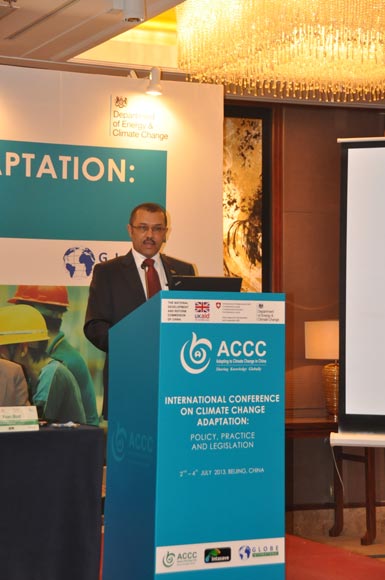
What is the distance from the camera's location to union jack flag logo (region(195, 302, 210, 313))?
2604mm

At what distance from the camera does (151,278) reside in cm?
670

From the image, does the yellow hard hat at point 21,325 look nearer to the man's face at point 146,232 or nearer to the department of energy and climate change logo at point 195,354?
the man's face at point 146,232

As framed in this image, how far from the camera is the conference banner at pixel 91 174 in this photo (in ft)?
21.3

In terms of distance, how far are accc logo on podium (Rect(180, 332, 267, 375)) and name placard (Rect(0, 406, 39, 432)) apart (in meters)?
0.77

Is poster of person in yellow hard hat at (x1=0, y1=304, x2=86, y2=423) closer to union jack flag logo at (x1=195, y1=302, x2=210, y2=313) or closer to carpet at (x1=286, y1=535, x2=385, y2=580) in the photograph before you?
carpet at (x1=286, y1=535, x2=385, y2=580)

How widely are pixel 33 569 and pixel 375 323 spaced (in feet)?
4.84

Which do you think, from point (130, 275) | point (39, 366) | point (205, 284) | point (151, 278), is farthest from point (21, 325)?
point (205, 284)

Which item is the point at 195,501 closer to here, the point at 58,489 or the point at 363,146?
the point at 58,489

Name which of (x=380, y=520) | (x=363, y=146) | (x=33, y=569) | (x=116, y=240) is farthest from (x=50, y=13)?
(x=380, y=520)

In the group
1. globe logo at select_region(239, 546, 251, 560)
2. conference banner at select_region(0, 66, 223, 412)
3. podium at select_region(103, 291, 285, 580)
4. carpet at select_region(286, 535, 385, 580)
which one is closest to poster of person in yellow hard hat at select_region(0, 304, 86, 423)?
conference banner at select_region(0, 66, 223, 412)

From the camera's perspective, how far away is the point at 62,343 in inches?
257

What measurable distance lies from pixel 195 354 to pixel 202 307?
129 mm

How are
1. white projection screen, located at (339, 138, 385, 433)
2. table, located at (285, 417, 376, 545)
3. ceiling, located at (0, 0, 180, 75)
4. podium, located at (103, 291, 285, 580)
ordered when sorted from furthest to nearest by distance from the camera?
1. table, located at (285, 417, 376, 545)
2. ceiling, located at (0, 0, 180, 75)
3. white projection screen, located at (339, 138, 385, 433)
4. podium, located at (103, 291, 285, 580)

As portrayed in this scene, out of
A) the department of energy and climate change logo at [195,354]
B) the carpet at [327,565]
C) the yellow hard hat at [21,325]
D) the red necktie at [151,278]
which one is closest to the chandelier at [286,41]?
the red necktie at [151,278]
